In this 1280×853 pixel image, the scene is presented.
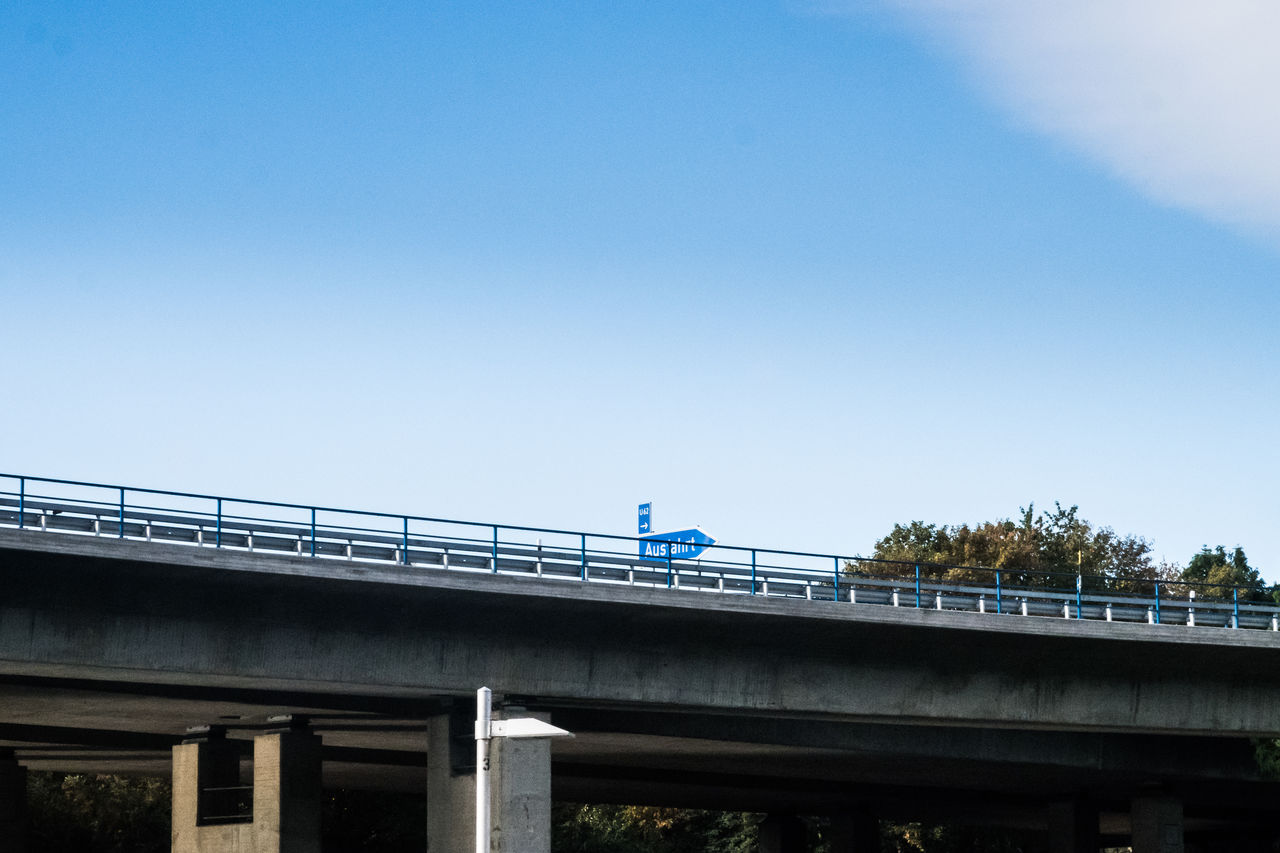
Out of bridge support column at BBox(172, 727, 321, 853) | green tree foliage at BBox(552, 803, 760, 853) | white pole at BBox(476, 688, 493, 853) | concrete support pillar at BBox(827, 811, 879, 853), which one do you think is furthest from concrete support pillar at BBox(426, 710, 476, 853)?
green tree foliage at BBox(552, 803, 760, 853)

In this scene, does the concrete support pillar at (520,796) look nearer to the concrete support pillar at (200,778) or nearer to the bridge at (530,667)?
the bridge at (530,667)

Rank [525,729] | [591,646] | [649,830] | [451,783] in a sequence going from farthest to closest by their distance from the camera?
[649,830], [591,646], [451,783], [525,729]

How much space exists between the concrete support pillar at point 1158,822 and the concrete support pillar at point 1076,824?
159 inches

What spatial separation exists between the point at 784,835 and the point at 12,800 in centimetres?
3386

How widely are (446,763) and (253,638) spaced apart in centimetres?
612

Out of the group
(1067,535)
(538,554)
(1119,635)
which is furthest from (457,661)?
(1067,535)

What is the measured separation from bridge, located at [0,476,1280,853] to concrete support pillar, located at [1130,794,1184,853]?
0.66 metres

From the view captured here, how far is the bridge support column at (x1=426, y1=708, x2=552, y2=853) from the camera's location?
3688cm

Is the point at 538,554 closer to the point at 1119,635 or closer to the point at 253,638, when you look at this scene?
the point at 253,638

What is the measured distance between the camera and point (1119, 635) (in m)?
42.8

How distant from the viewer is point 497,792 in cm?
3700

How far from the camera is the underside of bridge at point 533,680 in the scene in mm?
34469

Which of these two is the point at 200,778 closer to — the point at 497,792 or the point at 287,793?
the point at 287,793

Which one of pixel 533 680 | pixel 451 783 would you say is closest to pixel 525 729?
pixel 533 680
